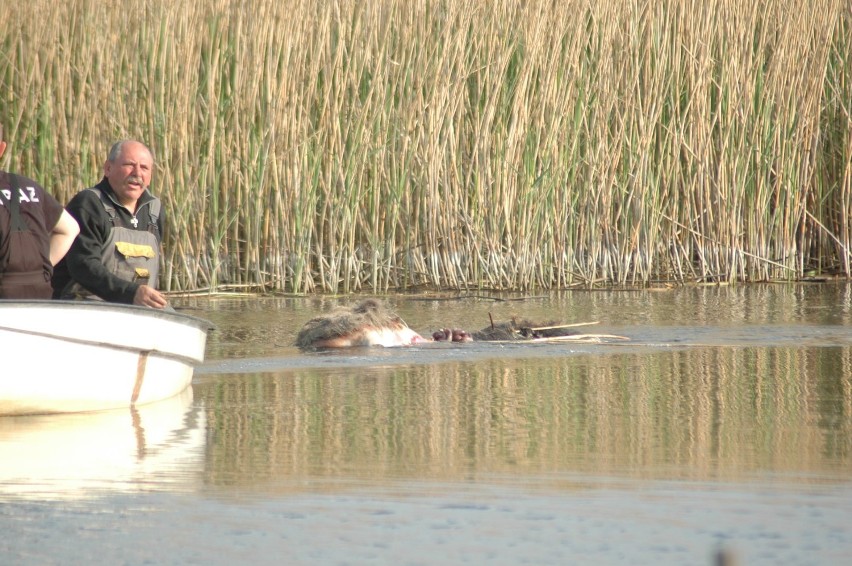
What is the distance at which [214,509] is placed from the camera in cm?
420

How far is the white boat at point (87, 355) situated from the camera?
239 inches

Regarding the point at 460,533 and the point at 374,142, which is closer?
the point at 460,533

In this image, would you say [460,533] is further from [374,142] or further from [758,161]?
[758,161]

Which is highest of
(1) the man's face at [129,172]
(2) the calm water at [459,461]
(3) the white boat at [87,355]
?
(1) the man's face at [129,172]

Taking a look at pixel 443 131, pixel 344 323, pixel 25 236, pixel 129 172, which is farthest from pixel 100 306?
pixel 443 131

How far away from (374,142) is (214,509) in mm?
7604

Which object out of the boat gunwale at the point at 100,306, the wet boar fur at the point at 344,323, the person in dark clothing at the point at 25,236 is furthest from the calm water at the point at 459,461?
the person in dark clothing at the point at 25,236

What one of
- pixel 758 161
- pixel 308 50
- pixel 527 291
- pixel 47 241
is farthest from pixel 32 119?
pixel 758 161

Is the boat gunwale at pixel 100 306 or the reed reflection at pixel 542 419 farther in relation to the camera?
the boat gunwale at pixel 100 306

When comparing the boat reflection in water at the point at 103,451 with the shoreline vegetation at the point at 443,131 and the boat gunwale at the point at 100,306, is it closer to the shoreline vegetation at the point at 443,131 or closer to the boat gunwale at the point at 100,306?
the boat gunwale at the point at 100,306

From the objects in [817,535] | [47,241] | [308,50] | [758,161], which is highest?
[308,50]

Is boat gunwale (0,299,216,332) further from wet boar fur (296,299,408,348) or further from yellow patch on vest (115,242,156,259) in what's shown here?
wet boar fur (296,299,408,348)

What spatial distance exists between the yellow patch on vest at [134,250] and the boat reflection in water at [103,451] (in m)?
0.81

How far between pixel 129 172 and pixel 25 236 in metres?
0.82
